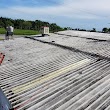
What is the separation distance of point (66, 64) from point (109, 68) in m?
2.05

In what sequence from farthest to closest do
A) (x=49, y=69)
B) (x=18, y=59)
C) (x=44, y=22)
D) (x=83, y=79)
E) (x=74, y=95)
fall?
(x=44, y=22) < (x=18, y=59) < (x=49, y=69) < (x=83, y=79) < (x=74, y=95)

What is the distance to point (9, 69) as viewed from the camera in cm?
1017

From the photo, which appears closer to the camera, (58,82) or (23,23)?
(58,82)

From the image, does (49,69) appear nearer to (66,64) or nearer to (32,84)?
(66,64)

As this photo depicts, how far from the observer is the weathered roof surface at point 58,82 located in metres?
6.22

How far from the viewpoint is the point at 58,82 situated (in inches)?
309

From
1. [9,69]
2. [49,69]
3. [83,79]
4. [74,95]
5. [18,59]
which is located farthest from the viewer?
[18,59]

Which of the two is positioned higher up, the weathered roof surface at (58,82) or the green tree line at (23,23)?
the weathered roof surface at (58,82)

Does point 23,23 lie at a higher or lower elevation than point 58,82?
lower

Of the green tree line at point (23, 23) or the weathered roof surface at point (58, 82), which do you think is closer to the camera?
the weathered roof surface at point (58, 82)

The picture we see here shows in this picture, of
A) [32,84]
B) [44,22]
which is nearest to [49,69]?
[32,84]

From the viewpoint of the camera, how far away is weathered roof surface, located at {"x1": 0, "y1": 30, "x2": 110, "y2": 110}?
6.22m

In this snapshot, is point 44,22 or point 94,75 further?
point 44,22

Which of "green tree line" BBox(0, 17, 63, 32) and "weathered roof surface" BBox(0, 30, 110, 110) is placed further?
"green tree line" BBox(0, 17, 63, 32)
